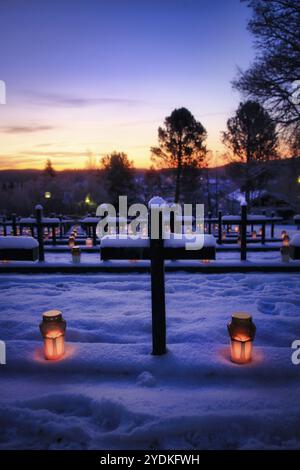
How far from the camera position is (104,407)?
2.43 meters

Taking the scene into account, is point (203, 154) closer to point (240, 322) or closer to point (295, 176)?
point (295, 176)

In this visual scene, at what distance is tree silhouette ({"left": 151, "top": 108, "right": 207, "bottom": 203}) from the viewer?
96.6ft

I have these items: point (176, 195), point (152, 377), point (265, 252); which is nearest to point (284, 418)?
point (152, 377)

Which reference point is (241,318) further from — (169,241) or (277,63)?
(277,63)

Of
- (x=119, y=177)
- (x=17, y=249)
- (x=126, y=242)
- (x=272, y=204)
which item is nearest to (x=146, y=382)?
(x=126, y=242)

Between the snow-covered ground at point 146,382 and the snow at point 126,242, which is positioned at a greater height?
the snow at point 126,242

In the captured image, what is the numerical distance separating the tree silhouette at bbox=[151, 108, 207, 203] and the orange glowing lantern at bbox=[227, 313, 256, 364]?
28.6m

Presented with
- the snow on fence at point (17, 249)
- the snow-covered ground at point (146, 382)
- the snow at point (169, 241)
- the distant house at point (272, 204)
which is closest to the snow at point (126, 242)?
the snow at point (169, 241)

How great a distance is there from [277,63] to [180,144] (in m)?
18.7

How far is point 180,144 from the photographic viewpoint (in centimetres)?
3009

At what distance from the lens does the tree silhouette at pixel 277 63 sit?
36.3 ft

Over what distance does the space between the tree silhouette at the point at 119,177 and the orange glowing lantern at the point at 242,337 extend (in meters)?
32.6

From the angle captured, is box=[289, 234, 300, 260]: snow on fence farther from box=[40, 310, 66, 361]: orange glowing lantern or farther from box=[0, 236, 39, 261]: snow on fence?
box=[0, 236, 39, 261]: snow on fence

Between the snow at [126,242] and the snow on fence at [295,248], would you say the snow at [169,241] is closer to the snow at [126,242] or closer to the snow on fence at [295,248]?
the snow at [126,242]
